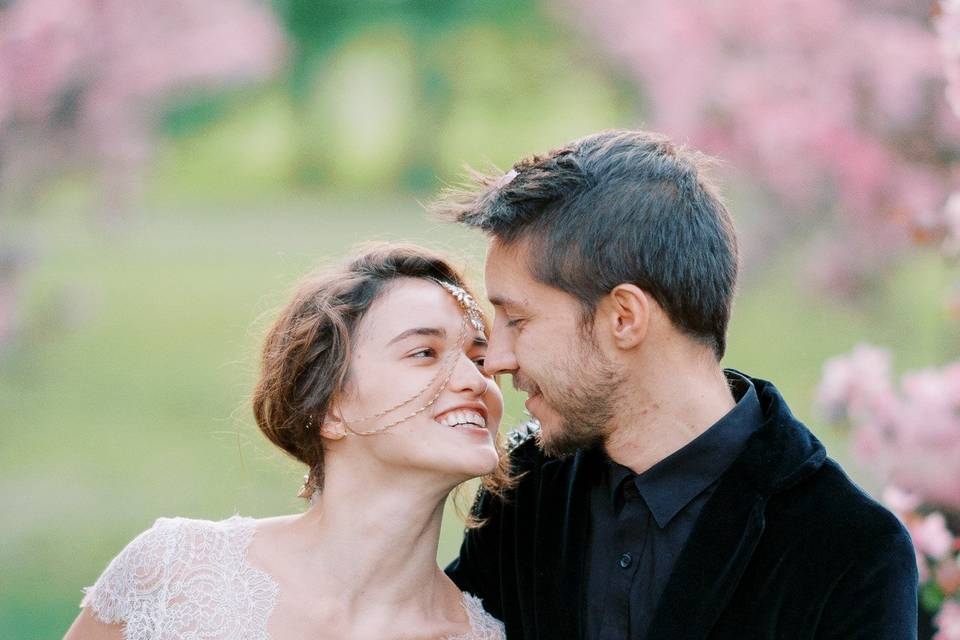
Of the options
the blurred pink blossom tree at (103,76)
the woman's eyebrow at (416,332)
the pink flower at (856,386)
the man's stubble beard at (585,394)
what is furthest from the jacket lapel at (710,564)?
the blurred pink blossom tree at (103,76)

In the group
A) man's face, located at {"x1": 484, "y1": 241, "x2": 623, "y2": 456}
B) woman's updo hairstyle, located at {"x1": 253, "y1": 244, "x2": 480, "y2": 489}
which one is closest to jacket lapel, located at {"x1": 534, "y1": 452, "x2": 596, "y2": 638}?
man's face, located at {"x1": 484, "y1": 241, "x2": 623, "y2": 456}

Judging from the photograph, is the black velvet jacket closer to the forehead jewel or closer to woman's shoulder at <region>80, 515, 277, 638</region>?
the forehead jewel

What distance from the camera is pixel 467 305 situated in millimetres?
2545

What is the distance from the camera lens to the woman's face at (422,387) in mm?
2385

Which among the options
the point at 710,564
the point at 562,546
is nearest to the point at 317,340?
the point at 562,546

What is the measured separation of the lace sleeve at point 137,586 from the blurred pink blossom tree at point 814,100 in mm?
2787

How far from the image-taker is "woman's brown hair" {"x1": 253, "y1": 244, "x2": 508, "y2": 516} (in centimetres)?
Result: 251

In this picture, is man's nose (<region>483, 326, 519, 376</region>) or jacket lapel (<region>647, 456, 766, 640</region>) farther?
man's nose (<region>483, 326, 519, 376</region>)

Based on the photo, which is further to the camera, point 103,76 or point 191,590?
point 103,76

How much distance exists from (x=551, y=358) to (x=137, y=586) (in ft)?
3.07

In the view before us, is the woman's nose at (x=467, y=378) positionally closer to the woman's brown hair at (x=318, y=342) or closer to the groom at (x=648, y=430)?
the groom at (x=648, y=430)

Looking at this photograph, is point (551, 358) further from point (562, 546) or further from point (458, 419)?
point (562, 546)

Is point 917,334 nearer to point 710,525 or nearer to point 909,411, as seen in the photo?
point 909,411

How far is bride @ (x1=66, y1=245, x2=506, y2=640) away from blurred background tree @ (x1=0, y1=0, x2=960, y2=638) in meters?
2.02
